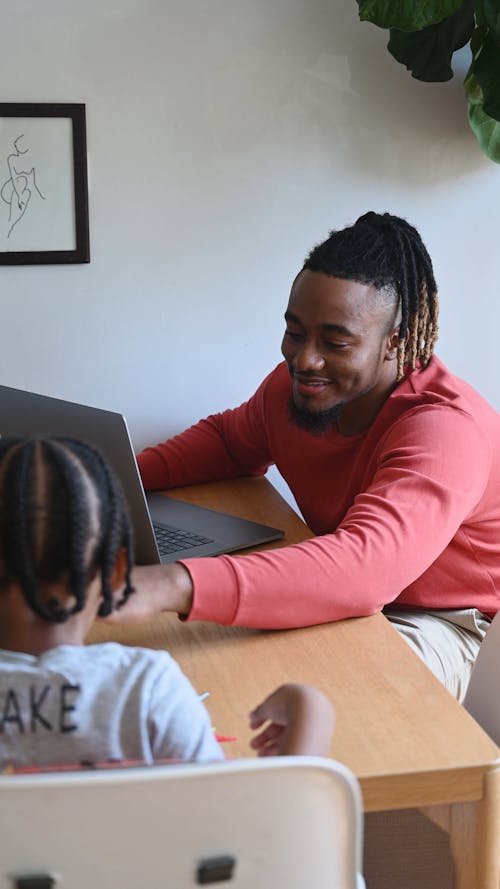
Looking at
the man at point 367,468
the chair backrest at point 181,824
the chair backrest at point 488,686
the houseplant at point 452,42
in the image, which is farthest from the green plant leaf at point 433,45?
the chair backrest at point 181,824

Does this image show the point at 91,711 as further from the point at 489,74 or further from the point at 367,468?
the point at 489,74

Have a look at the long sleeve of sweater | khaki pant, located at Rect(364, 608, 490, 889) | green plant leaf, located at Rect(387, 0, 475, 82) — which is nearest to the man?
the long sleeve of sweater

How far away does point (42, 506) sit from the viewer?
0.94 meters

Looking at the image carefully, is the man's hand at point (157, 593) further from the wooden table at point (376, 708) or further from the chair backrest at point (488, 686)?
the chair backrest at point (488, 686)

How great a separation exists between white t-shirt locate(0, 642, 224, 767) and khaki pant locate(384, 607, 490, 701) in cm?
73

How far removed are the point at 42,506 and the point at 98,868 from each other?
30 centimetres

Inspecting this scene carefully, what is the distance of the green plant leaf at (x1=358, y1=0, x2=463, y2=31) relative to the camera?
2201 millimetres

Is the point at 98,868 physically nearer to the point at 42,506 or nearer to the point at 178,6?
the point at 42,506

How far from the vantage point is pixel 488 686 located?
1.48 metres

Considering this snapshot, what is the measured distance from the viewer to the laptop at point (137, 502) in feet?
4.94

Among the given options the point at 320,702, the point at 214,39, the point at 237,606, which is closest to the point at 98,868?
the point at 320,702

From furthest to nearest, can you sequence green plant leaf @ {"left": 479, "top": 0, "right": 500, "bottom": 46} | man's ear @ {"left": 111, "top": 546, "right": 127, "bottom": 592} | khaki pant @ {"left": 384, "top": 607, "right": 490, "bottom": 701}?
green plant leaf @ {"left": 479, "top": 0, "right": 500, "bottom": 46} → khaki pant @ {"left": 384, "top": 607, "right": 490, "bottom": 701} → man's ear @ {"left": 111, "top": 546, "right": 127, "bottom": 592}

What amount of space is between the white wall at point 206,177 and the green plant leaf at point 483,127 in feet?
0.35

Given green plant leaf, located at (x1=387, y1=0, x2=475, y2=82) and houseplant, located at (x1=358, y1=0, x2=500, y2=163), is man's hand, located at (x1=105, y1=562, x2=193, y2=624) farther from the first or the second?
green plant leaf, located at (x1=387, y1=0, x2=475, y2=82)
